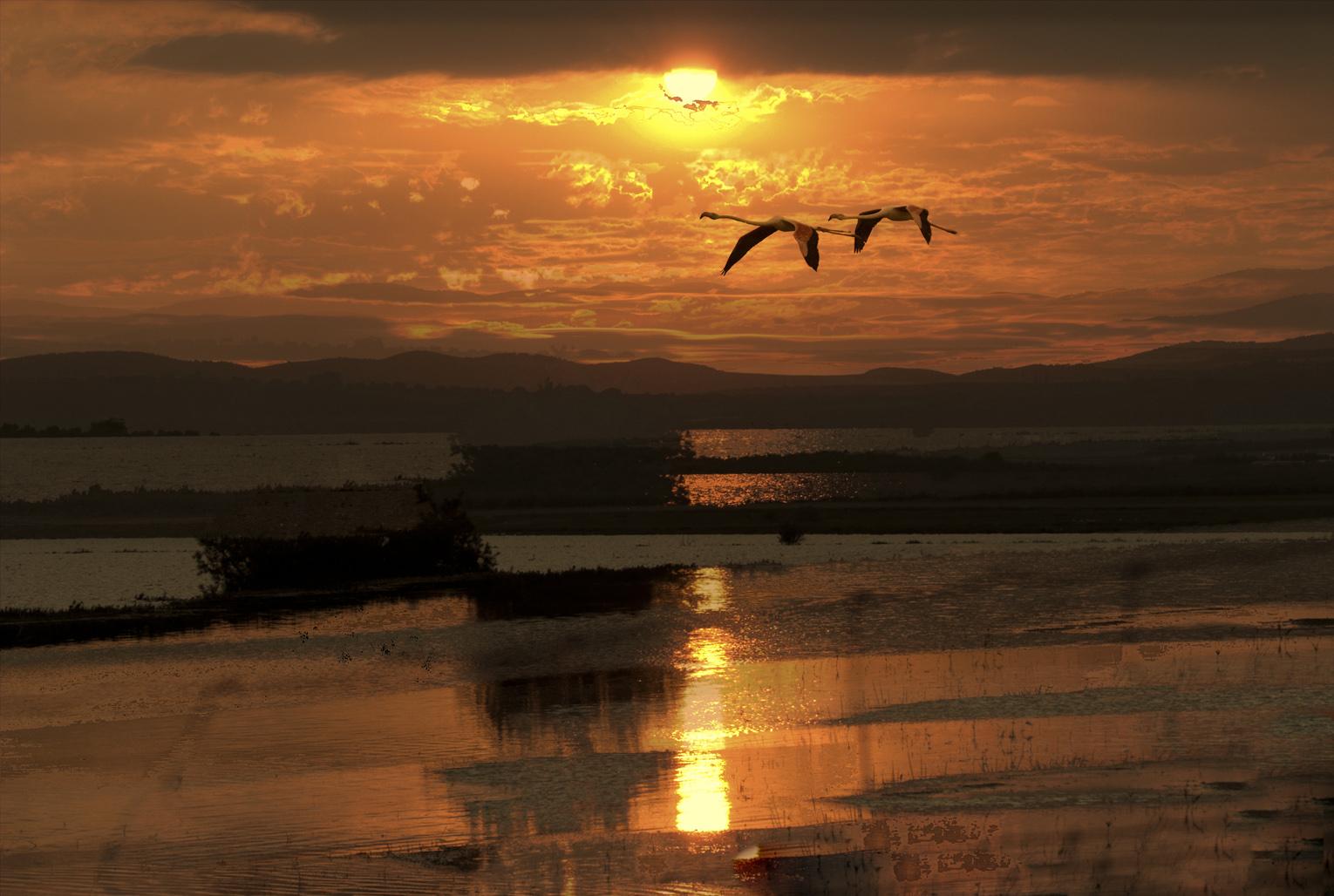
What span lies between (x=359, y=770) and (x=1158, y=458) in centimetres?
10504

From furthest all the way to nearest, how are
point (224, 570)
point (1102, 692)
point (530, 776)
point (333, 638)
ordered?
1. point (224, 570)
2. point (333, 638)
3. point (1102, 692)
4. point (530, 776)

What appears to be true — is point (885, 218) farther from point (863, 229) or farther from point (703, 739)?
point (703, 739)

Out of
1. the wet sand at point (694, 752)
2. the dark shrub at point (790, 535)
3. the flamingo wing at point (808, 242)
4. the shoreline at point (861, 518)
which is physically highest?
the shoreline at point (861, 518)

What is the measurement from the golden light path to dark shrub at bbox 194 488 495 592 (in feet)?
45.7

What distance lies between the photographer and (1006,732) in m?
18.7

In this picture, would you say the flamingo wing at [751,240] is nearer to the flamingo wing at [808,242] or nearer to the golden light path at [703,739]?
the flamingo wing at [808,242]

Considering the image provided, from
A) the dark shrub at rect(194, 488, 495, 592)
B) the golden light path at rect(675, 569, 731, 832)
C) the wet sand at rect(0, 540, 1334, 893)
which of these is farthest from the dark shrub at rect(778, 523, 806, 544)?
the golden light path at rect(675, 569, 731, 832)

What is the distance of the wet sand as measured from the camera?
13.5 m

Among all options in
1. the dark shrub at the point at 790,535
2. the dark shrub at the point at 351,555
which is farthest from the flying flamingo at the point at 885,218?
the dark shrub at the point at 790,535

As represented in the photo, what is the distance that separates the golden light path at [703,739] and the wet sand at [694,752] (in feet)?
0.22

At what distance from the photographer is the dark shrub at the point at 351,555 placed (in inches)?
1537

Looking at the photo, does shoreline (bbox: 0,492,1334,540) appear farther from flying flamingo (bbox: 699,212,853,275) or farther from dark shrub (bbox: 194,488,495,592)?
flying flamingo (bbox: 699,212,853,275)

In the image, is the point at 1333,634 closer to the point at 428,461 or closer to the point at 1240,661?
the point at 1240,661

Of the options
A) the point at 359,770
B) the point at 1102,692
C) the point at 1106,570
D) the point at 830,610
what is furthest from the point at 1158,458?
the point at 359,770
